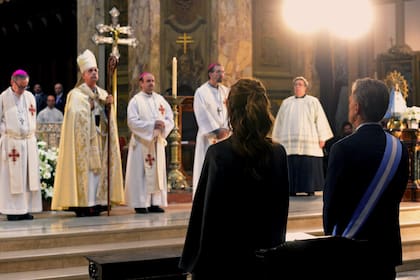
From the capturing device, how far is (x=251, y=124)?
3342mm

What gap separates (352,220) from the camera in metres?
3.54

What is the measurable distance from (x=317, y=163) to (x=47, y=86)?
8.72 meters

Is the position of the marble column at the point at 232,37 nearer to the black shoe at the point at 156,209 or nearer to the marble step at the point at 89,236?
the black shoe at the point at 156,209

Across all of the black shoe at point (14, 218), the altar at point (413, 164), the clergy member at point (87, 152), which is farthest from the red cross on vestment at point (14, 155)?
Answer: the altar at point (413, 164)

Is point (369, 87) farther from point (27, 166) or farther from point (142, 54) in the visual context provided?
point (142, 54)

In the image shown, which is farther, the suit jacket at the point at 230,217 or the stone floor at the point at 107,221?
the stone floor at the point at 107,221

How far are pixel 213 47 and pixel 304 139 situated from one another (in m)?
2.97

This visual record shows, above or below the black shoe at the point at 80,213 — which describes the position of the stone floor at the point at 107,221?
below

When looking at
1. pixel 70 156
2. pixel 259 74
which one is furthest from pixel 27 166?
pixel 259 74

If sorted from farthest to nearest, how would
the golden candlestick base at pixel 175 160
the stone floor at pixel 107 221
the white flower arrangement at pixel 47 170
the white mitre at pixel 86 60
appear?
the golden candlestick base at pixel 175 160
the white flower arrangement at pixel 47 170
the white mitre at pixel 86 60
the stone floor at pixel 107 221

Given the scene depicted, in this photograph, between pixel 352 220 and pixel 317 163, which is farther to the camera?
pixel 317 163

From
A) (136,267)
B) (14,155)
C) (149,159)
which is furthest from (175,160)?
(136,267)

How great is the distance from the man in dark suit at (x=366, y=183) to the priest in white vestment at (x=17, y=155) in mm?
5796

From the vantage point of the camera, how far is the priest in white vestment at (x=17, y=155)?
8.76m
